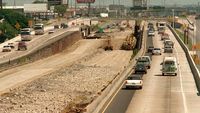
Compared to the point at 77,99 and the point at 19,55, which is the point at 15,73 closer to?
the point at 19,55

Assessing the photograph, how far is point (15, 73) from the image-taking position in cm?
8388

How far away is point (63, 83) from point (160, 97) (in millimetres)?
20330

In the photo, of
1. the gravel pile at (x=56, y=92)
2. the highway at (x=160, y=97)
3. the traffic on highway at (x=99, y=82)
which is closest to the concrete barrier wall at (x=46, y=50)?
the traffic on highway at (x=99, y=82)

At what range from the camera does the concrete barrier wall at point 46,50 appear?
93988mm

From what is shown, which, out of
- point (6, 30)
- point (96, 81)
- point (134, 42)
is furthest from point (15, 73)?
point (6, 30)

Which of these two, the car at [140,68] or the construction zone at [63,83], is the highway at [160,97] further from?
the construction zone at [63,83]

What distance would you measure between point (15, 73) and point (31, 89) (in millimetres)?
24192

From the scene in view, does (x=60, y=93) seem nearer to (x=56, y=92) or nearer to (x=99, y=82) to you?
(x=56, y=92)

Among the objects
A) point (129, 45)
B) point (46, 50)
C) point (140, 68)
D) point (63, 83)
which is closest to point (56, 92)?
point (63, 83)

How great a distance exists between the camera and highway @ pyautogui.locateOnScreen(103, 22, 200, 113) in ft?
134

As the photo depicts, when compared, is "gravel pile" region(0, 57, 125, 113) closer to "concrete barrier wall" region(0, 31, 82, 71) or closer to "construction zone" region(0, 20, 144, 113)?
"construction zone" region(0, 20, 144, 113)

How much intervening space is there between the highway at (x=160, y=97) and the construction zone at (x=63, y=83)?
2.49 m

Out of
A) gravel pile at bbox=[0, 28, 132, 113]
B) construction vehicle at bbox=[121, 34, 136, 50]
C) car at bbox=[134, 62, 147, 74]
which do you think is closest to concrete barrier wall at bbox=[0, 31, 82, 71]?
gravel pile at bbox=[0, 28, 132, 113]

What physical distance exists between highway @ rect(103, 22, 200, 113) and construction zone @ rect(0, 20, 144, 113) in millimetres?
2489
